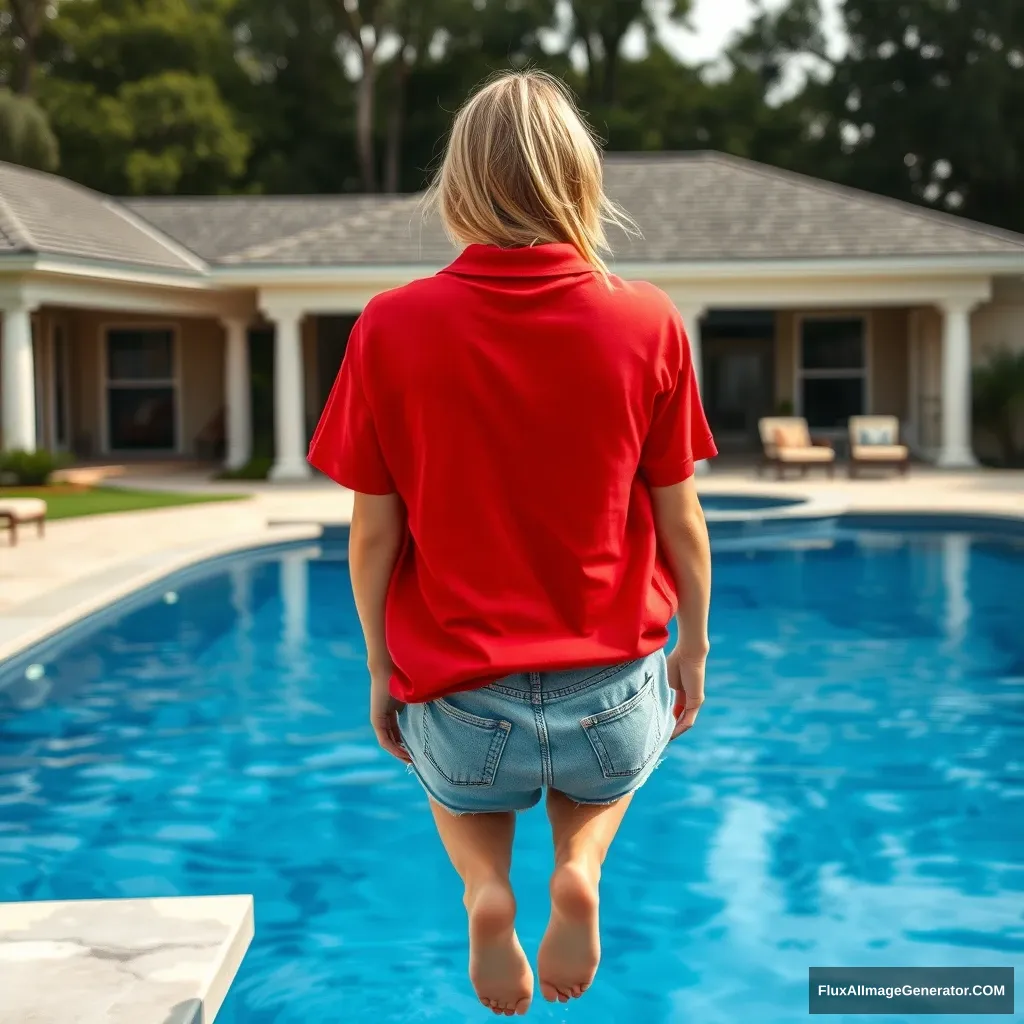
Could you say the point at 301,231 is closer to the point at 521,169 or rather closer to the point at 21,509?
the point at 21,509

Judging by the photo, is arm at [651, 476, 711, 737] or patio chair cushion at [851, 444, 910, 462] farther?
patio chair cushion at [851, 444, 910, 462]

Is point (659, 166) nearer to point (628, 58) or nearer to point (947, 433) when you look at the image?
point (947, 433)

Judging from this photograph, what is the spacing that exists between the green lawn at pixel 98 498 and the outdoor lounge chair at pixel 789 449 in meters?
7.17

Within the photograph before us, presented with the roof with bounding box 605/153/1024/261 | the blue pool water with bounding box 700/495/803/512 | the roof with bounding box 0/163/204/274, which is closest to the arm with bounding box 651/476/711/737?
the blue pool water with bounding box 700/495/803/512

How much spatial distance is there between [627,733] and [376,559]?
48 centimetres

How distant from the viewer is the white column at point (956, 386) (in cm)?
1967

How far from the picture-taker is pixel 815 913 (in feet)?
15.2

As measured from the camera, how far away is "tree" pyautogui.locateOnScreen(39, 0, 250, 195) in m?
33.7

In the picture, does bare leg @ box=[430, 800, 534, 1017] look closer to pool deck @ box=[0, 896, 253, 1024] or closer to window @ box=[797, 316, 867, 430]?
pool deck @ box=[0, 896, 253, 1024]

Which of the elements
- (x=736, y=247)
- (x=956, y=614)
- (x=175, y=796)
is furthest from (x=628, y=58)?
(x=175, y=796)

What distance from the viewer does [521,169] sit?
2111mm

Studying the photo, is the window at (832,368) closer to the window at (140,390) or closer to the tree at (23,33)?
the window at (140,390)

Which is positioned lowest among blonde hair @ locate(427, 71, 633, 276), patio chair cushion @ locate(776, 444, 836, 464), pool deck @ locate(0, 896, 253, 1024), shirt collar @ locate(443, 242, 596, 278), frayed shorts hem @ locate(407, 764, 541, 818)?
patio chair cushion @ locate(776, 444, 836, 464)

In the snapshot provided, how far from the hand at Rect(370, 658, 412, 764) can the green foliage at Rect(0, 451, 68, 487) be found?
647 inches
